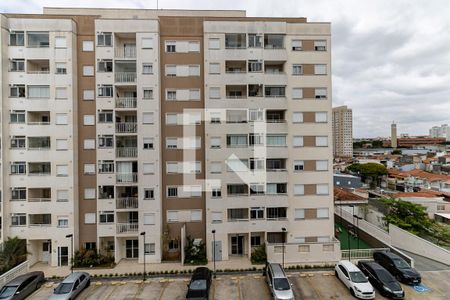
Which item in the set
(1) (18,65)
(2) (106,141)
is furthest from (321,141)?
(1) (18,65)

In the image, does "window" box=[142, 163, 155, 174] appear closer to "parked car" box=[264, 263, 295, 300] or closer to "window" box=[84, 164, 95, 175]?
"window" box=[84, 164, 95, 175]

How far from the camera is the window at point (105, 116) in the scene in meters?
23.5

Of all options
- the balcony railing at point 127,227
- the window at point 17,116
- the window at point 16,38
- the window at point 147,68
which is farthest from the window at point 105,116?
the balcony railing at point 127,227

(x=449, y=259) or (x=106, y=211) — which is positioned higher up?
(x=106, y=211)

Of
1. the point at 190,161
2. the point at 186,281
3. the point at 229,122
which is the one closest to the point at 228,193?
the point at 190,161

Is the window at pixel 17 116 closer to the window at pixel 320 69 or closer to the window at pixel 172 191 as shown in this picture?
the window at pixel 172 191

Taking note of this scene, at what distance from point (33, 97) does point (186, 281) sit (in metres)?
20.7

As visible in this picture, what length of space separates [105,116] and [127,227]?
403 inches

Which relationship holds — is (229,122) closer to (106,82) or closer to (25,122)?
(106,82)

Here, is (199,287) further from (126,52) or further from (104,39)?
(104,39)

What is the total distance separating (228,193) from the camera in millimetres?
23781

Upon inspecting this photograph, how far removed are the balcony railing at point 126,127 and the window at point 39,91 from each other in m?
6.87

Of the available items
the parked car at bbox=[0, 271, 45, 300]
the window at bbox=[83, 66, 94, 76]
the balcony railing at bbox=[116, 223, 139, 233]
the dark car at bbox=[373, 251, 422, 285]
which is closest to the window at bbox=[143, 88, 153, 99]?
the window at bbox=[83, 66, 94, 76]

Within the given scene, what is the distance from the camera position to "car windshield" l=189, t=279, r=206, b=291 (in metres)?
16.5
